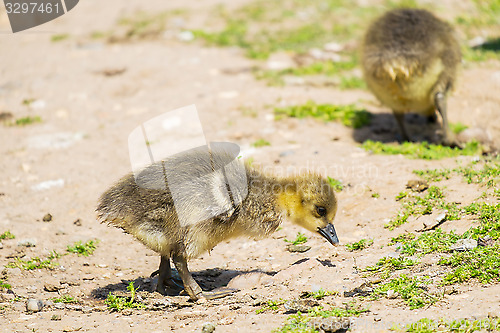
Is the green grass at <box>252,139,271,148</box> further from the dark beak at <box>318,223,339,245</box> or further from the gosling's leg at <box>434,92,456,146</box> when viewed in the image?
the dark beak at <box>318,223,339,245</box>

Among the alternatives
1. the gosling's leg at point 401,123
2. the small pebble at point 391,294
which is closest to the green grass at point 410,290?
the small pebble at point 391,294

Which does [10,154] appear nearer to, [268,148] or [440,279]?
[268,148]

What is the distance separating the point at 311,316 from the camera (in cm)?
352

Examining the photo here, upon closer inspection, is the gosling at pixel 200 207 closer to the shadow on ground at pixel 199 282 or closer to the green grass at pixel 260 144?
the shadow on ground at pixel 199 282

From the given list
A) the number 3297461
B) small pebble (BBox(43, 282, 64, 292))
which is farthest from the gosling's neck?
the number 3297461

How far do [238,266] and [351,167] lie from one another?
1.74 meters

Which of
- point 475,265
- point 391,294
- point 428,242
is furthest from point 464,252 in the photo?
point 391,294

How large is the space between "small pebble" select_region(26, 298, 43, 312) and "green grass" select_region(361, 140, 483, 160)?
3.79m

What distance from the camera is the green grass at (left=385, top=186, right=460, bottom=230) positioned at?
467 cm

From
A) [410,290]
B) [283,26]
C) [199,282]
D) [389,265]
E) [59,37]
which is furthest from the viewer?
[283,26]

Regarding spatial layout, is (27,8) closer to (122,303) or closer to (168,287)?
(168,287)

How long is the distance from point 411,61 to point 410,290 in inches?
130

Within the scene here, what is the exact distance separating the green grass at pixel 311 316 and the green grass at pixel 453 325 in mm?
349

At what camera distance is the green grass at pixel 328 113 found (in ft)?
24.1
